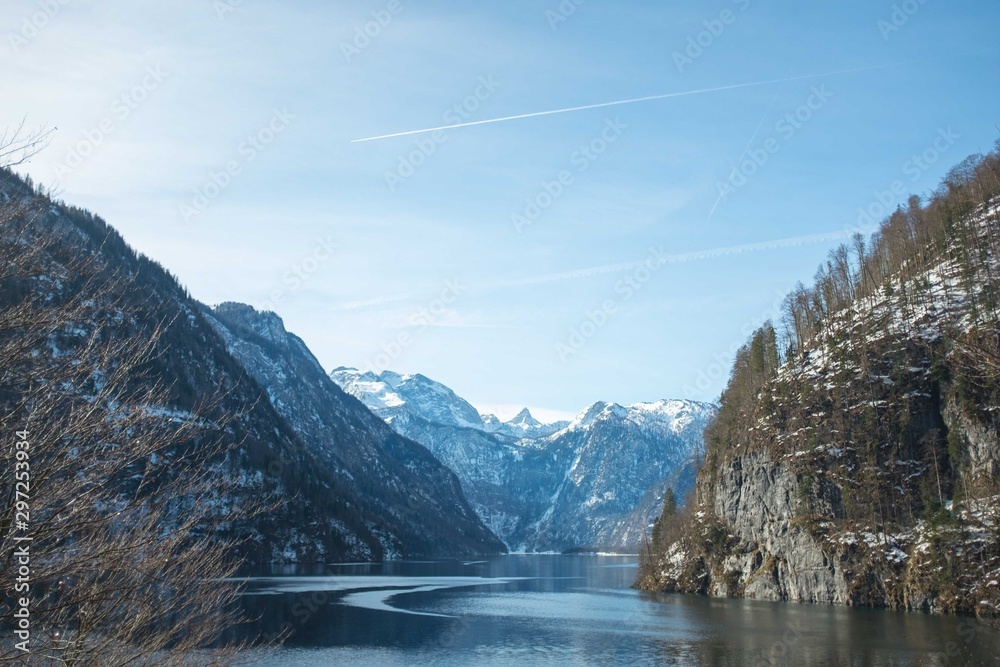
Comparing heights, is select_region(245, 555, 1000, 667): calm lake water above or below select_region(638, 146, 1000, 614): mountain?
below

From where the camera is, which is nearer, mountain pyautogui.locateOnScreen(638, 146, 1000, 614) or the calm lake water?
the calm lake water

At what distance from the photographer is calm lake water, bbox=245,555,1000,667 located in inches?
2608

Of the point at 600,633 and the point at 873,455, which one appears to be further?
the point at 873,455

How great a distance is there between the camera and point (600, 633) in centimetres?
8544

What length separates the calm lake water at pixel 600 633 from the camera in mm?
66250

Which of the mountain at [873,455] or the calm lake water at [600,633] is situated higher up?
the mountain at [873,455]

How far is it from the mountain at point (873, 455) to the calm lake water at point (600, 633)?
8744 millimetres

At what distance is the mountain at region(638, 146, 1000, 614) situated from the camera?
339 feet

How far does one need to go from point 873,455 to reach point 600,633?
6099cm

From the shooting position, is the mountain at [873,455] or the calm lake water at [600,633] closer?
the calm lake water at [600,633]

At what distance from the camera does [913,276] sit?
490 ft

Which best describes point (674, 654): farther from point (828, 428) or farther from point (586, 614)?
point (828, 428)

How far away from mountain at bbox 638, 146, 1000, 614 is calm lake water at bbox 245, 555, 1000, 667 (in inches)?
344

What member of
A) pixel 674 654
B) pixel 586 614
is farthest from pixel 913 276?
pixel 674 654
